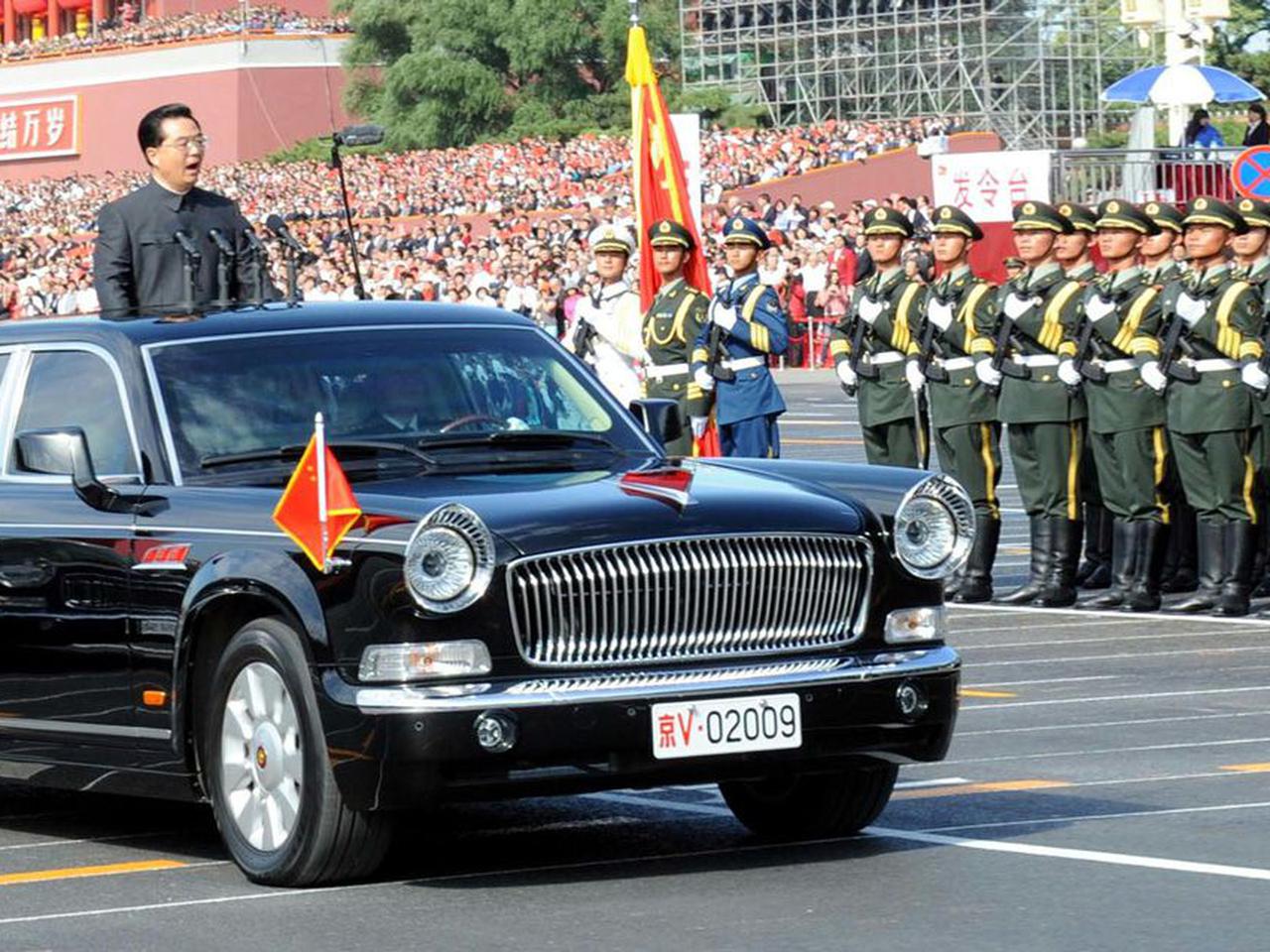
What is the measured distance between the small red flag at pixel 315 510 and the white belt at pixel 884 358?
9187 millimetres

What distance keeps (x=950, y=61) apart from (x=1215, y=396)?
5640cm

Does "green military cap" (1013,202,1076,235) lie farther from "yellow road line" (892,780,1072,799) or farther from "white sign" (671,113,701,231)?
"yellow road line" (892,780,1072,799)

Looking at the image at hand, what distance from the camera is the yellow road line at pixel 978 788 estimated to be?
9.64 metres

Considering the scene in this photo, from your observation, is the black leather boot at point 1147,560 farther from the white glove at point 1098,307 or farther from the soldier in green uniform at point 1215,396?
the white glove at point 1098,307

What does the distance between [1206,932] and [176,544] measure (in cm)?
305

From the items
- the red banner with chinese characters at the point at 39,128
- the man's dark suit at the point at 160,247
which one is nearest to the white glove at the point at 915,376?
the man's dark suit at the point at 160,247

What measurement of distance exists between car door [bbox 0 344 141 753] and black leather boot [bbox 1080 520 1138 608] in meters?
8.02

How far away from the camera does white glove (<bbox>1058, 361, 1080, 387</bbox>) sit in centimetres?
1627

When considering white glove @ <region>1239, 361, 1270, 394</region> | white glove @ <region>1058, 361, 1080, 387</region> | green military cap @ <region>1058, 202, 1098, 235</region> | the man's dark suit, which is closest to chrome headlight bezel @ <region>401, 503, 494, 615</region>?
the man's dark suit

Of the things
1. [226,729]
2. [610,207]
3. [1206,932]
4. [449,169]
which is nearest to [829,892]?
[1206,932]

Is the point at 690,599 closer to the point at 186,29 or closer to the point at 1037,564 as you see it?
the point at 1037,564

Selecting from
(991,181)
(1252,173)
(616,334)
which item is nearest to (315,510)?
(616,334)

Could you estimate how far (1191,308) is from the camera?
15.6m

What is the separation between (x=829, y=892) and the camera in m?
7.80
